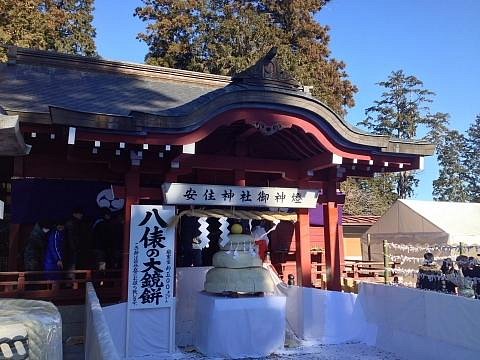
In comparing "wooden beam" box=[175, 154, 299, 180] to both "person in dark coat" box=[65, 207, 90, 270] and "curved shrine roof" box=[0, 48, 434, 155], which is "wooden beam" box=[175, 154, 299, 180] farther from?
"person in dark coat" box=[65, 207, 90, 270]

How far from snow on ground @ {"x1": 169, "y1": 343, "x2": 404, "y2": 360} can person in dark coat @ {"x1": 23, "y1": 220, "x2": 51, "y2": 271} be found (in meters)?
2.90

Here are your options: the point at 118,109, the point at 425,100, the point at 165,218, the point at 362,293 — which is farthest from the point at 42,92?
the point at 425,100

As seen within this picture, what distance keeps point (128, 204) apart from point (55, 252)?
1.76 meters

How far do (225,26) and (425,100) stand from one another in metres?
28.7

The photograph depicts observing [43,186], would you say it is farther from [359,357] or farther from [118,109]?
[359,357]

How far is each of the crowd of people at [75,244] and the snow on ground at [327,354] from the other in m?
2.53

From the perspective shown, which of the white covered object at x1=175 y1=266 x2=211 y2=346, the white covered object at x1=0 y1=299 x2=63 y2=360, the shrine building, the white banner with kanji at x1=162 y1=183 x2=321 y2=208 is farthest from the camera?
the white covered object at x1=175 y1=266 x2=211 y2=346

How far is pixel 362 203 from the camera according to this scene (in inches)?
1187

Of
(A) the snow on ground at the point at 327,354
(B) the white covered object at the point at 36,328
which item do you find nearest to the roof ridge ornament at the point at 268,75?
(A) the snow on ground at the point at 327,354

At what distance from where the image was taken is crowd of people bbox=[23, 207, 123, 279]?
7.70 m

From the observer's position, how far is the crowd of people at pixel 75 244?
7695 mm

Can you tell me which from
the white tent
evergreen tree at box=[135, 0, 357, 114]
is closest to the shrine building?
the white tent

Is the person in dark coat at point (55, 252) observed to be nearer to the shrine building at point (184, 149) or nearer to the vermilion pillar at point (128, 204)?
the shrine building at point (184, 149)

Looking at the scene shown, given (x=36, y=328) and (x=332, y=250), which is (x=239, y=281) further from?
(x=36, y=328)
